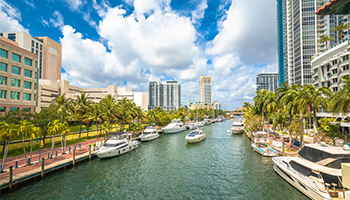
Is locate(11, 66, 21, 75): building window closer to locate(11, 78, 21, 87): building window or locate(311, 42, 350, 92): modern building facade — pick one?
locate(11, 78, 21, 87): building window

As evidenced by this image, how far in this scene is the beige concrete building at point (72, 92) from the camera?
88106 millimetres

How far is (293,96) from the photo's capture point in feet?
93.5

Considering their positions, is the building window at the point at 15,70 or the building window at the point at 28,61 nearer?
the building window at the point at 15,70

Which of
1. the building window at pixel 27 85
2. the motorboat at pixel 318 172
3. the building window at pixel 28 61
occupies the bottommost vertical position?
the motorboat at pixel 318 172

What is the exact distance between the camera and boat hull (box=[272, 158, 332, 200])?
47.0 ft

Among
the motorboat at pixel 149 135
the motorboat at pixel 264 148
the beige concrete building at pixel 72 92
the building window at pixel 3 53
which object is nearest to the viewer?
the motorboat at pixel 264 148

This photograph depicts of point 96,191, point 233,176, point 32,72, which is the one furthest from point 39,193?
point 32,72

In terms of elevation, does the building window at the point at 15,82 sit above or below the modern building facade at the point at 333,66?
below

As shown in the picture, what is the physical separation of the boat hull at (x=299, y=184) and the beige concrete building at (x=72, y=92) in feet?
244

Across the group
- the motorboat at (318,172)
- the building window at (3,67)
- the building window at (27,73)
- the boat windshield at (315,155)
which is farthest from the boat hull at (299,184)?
the building window at (27,73)

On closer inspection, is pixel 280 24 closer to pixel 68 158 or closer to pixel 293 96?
pixel 293 96

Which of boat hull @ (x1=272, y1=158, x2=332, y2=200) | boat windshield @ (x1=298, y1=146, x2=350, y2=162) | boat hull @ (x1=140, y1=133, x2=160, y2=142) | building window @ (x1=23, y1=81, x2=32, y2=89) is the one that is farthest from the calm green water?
building window @ (x1=23, y1=81, x2=32, y2=89)

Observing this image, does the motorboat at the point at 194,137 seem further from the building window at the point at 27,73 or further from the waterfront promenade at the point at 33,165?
the building window at the point at 27,73

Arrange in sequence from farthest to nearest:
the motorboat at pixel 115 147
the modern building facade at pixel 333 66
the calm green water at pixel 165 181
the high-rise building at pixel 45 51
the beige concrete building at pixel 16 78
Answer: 1. the high-rise building at pixel 45 51
2. the modern building facade at pixel 333 66
3. the beige concrete building at pixel 16 78
4. the motorboat at pixel 115 147
5. the calm green water at pixel 165 181
